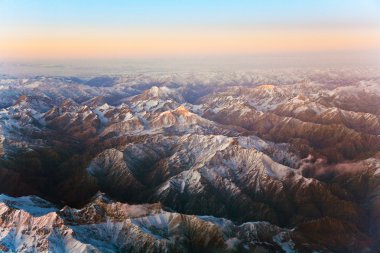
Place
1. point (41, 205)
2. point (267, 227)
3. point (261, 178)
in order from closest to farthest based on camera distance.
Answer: point (267, 227), point (41, 205), point (261, 178)

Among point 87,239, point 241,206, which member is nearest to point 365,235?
point 241,206

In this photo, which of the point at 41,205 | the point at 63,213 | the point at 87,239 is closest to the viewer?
the point at 87,239

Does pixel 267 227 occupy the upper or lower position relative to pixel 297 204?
upper

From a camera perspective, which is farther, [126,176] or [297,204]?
[126,176]

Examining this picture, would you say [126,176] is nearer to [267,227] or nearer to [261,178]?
[261,178]

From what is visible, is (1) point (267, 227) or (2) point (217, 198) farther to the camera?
(2) point (217, 198)

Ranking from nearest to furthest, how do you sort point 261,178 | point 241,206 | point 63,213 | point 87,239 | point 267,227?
point 87,239, point 63,213, point 267,227, point 241,206, point 261,178

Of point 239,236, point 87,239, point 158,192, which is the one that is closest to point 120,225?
point 87,239

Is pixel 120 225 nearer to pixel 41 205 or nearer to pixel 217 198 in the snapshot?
pixel 41 205

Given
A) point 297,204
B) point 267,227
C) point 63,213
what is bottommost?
point 297,204
